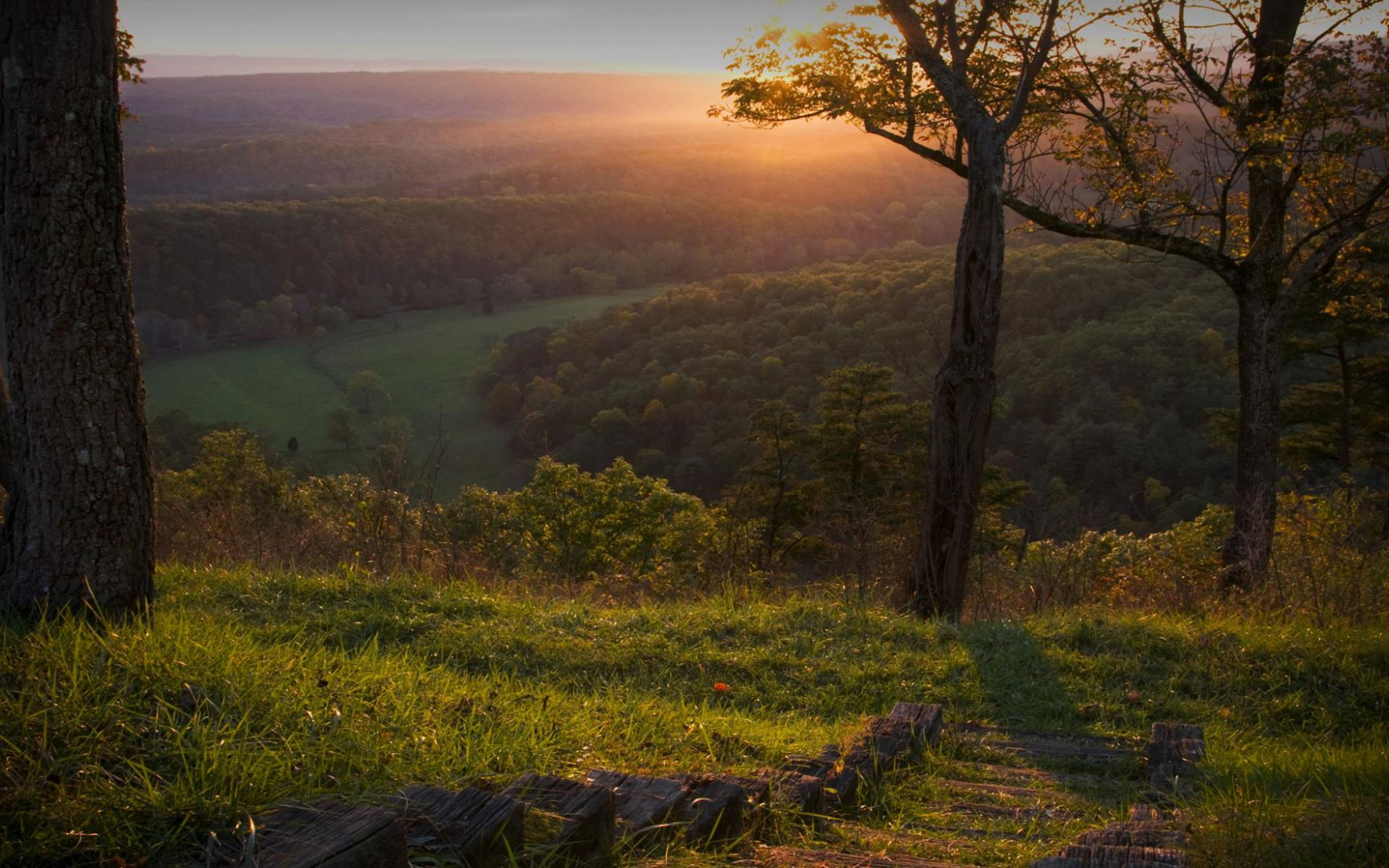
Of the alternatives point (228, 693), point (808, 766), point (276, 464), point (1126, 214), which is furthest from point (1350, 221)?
point (276, 464)

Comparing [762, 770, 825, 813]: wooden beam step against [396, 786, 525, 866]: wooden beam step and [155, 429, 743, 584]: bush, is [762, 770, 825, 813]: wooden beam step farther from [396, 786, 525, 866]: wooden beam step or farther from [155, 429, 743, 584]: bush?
[155, 429, 743, 584]: bush

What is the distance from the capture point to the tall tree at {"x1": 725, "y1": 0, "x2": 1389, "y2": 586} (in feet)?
30.7

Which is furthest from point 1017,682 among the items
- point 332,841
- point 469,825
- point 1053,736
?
point 332,841

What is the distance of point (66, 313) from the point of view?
399 centimetres

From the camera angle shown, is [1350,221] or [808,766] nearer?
[808,766]

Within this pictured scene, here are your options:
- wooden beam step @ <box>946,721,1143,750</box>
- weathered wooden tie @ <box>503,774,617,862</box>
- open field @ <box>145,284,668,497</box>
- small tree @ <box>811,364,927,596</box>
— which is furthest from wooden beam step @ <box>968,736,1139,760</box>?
open field @ <box>145,284,668,497</box>

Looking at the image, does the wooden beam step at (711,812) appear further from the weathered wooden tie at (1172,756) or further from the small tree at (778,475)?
the small tree at (778,475)

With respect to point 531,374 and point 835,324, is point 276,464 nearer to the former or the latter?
point 835,324

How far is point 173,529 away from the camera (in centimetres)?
824

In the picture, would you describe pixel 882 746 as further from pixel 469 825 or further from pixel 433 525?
pixel 433 525

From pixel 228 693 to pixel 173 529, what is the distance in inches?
248

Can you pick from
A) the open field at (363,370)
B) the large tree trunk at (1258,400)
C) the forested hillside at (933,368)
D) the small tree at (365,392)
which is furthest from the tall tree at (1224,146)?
the small tree at (365,392)

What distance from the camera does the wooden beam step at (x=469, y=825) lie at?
80.1 inches

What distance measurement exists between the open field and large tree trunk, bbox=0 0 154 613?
4563 cm
